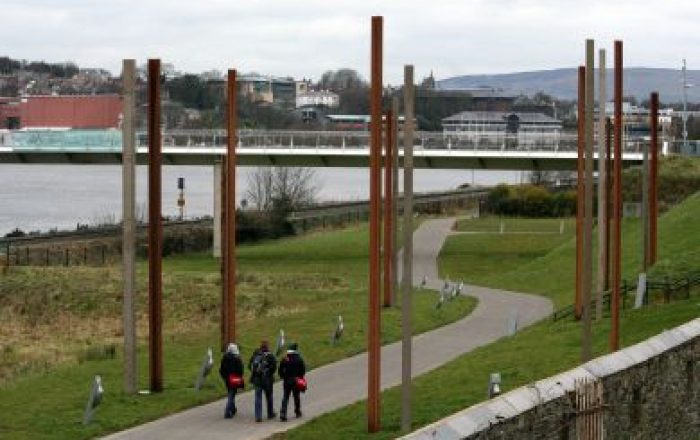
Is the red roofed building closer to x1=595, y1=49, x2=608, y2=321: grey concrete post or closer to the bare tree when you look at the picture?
the bare tree

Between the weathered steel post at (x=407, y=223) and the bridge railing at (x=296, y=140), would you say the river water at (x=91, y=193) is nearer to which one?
the bridge railing at (x=296, y=140)

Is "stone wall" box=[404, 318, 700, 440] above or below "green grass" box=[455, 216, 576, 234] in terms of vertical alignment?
above

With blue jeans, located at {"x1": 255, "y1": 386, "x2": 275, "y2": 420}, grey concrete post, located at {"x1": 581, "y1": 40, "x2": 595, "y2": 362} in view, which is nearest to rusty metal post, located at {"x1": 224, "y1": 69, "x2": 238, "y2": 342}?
blue jeans, located at {"x1": 255, "y1": 386, "x2": 275, "y2": 420}

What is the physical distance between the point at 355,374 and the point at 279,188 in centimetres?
6973

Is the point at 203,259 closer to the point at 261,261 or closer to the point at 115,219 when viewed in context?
the point at 261,261

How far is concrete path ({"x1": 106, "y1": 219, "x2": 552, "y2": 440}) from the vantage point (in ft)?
67.3

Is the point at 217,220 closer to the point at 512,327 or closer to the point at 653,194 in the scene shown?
the point at 653,194

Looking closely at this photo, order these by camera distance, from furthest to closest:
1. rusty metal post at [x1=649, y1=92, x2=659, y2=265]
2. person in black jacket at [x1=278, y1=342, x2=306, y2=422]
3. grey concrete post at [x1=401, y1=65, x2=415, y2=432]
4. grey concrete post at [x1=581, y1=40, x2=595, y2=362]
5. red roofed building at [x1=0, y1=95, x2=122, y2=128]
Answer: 1. red roofed building at [x1=0, y1=95, x2=122, y2=128]
2. rusty metal post at [x1=649, y1=92, x2=659, y2=265]
3. grey concrete post at [x1=581, y1=40, x2=595, y2=362]
4. person in black jacket at [x1=278, y1=342, x2=306, y2=422]
5. grey concrete post at [x1=401, y1=65, x2=415, y2=432]

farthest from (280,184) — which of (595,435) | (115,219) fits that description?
(595,435)

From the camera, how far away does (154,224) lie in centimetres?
2372

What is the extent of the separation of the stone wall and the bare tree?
72231 millimetres

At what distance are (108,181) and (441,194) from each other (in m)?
73.4

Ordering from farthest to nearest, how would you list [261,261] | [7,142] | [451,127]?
[451,127] → [7,142] → [261,261]

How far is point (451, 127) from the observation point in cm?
14238
